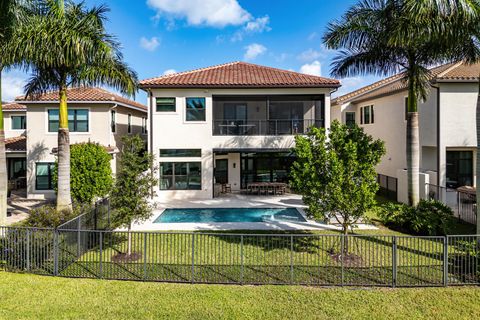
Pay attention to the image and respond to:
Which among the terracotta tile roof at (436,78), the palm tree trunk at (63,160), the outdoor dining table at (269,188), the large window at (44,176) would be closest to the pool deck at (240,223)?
the outdoor dining table at (269,188)

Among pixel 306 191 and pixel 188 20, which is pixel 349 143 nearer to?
pixel 306 191

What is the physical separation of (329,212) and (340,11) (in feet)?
30.7

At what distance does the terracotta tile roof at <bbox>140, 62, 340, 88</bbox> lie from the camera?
1964 cm

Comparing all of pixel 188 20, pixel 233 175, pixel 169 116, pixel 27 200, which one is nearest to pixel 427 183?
pixel 233 175

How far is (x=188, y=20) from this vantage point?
24375 mm

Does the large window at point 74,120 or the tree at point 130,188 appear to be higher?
the large window at point 74,120

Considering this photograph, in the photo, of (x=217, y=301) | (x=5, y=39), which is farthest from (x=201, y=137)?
(x=217, y=301)

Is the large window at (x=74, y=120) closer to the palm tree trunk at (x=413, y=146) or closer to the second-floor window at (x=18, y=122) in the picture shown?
the second-floor window at (x=18, y=122)

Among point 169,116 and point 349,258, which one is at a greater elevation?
point 169,116

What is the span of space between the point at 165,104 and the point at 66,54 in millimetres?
7994

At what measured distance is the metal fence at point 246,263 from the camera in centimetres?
828

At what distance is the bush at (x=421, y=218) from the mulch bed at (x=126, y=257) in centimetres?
959

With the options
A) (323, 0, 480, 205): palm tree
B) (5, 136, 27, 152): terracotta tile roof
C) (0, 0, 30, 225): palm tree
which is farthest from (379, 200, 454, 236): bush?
(5, 136, 27, 152): terracotta tile roof

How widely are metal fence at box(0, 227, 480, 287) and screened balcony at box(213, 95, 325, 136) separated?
473 inches
